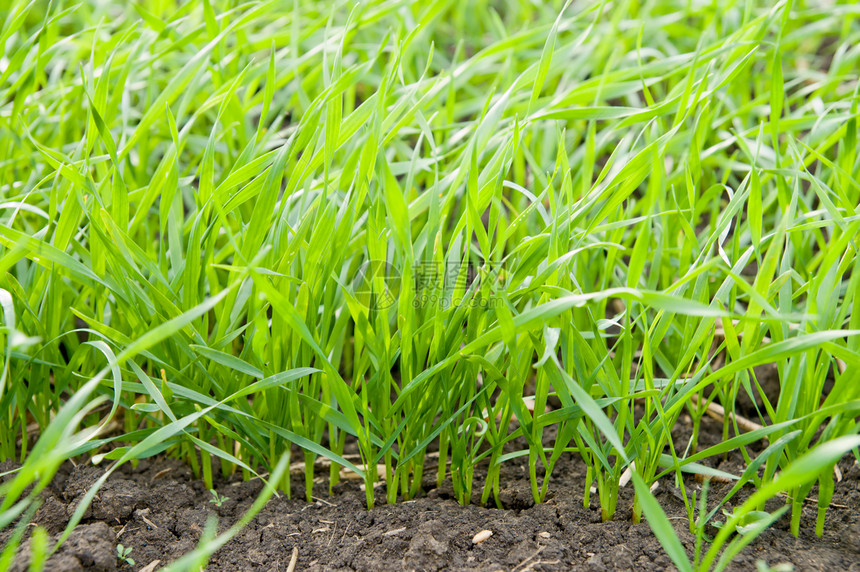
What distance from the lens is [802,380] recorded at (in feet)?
3.01

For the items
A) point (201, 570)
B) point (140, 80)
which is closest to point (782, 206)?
point (201, 570)

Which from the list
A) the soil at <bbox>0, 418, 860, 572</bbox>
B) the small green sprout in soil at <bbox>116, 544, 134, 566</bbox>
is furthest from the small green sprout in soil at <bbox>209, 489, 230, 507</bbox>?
the small green sprout in soil at <bbox>116, 544, 134, 566</bbox>

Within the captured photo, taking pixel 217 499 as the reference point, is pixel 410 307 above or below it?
above

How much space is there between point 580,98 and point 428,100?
300 mm

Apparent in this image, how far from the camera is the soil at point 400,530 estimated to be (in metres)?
0.88

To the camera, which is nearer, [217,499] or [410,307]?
[410,307]

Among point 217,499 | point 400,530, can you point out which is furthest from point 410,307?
point 217,499

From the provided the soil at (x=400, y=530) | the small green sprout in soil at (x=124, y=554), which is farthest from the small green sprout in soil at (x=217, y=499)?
the small green sprout in soil at (x=124, y=554)

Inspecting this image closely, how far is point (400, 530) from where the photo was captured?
96 centimetres

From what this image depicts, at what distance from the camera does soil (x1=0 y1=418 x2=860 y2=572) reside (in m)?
0.88

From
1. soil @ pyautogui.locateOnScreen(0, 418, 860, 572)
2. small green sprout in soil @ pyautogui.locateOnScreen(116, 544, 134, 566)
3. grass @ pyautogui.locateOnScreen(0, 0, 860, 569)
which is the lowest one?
soil @ pyautogui.locateOnScreen(0, 418, 860, 572)

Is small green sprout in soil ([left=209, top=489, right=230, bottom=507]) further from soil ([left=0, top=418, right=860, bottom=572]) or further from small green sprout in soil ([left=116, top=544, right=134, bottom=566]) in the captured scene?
small green sprout in soil ([left=116, top=544, right=134, bottom=566])

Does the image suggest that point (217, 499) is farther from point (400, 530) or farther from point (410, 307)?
point (410, 307)

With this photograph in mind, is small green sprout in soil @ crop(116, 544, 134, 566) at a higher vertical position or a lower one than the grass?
lower
